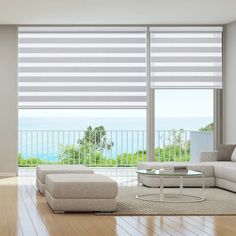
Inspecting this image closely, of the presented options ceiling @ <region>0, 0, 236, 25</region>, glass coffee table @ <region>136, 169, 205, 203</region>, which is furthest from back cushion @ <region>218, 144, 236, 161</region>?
ceiling @ <region>0, 0, 236, 25</region>

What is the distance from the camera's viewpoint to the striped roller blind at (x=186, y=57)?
12.9 m

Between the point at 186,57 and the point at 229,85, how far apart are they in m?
1.01

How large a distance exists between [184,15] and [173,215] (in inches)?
210

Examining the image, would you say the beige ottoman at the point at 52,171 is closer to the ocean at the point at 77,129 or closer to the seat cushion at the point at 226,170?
the seat cushion at the point at 226,170

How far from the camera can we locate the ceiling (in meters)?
10.8

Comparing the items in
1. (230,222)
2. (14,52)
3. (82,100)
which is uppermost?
(14,52)

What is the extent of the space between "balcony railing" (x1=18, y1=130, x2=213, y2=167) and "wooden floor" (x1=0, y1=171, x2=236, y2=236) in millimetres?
7115

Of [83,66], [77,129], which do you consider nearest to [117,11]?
[83,66]

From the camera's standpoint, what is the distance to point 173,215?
24.5 ft

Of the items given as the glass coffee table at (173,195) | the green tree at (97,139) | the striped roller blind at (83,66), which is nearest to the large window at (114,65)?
the striped roller blind at (83,66)

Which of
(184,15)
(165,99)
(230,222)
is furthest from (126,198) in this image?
(165,99)

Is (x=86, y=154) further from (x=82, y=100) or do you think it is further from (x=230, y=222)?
(x=230, y=222)

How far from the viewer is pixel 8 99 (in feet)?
42.1

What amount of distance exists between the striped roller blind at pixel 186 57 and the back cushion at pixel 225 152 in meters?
1.90
